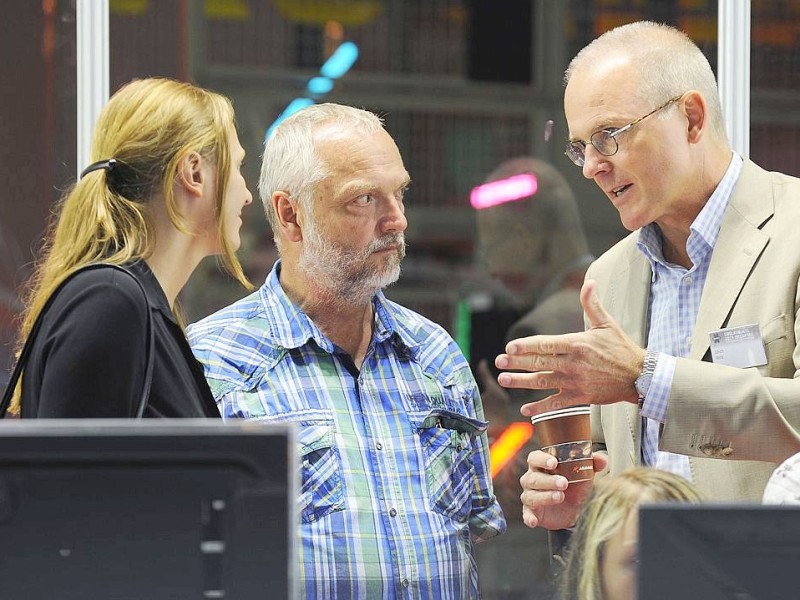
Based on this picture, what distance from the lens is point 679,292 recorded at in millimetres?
2617

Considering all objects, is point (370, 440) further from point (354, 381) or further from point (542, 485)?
point (542, 485)

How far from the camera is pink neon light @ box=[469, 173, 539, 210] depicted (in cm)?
332

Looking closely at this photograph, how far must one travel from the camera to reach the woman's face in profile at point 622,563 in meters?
0.99

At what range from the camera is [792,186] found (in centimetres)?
259

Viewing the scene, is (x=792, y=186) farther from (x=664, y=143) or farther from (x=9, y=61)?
(x=9, y=61)

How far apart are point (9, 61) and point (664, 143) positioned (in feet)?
5.69

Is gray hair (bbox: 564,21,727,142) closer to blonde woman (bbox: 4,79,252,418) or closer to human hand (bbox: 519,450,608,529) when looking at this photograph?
human hand (bbox: 519,450,608,529)

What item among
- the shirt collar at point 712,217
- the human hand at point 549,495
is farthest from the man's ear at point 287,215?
the shirt collar at point 712,217

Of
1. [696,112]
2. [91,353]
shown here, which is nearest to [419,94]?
[696,112]

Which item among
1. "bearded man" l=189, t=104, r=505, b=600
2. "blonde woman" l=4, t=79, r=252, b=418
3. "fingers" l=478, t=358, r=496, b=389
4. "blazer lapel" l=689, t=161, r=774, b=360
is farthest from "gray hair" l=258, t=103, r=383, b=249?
"fingers" l=478, t=358, r=496, b=389

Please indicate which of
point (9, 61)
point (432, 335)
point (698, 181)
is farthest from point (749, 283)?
point (9, 61)

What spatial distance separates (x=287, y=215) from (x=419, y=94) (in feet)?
2.70

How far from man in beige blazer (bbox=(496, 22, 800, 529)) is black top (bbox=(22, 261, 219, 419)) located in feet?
2.34

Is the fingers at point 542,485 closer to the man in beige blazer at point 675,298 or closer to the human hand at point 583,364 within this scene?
the man in beige blazer at point 675,298
